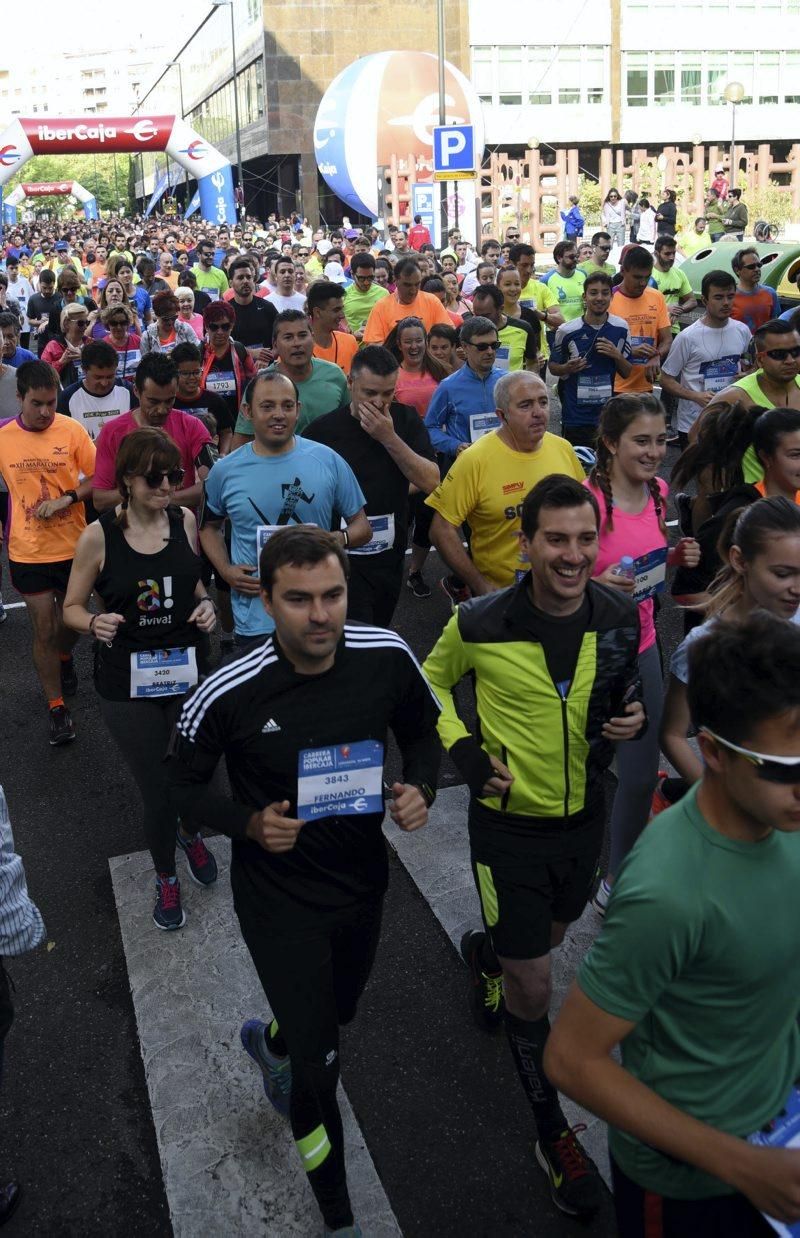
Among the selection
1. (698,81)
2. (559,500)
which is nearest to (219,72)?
(698,81)

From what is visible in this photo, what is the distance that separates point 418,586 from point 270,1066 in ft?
17.8

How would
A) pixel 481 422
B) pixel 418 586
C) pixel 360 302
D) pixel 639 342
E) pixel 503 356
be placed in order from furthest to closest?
pixel 360 302 < pixel 639 342 < pixel 503 356 < pixel 418 586 < pixel 481 422

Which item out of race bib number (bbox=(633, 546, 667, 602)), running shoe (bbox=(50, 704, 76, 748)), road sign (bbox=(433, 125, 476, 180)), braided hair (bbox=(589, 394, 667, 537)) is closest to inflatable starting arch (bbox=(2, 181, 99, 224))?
road sign (bbox=(433, 125, 476, 180))

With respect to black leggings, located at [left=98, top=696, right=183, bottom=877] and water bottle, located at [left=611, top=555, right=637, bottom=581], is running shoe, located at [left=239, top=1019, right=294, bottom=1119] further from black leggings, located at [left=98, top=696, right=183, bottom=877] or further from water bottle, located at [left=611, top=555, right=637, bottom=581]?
water bottle, located at [left=611, top=555, right=637, bottom=581]

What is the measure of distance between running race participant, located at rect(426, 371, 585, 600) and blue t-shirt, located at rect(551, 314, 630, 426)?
4.07m

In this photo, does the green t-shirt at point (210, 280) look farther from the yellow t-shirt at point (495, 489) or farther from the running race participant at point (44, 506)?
the yellow t-shirt at point (495, 489)

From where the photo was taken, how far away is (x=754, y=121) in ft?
183

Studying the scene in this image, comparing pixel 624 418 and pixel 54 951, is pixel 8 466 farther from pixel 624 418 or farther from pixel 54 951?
pixel 624 418

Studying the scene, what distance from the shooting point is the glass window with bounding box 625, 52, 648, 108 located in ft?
178

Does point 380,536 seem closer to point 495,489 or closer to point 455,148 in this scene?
point 495,489

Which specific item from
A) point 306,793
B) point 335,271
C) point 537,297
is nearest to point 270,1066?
point 306,793

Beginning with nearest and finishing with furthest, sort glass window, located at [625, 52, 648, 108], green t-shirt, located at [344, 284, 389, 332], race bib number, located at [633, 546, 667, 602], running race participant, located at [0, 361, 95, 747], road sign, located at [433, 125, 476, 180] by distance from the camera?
race bib number, located at [633, 546, 667, 602] → running race participant, located at [0, 361, 95, 747] → green t-shirt, located at [344, 284, 389, 332] → road sign, located at [433, 125, 476, 180] → glass window, located at [625, 52, 648, 108]

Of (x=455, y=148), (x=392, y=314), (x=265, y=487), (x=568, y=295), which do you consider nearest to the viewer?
(x=265, y=487)

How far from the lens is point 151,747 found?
454 cm
